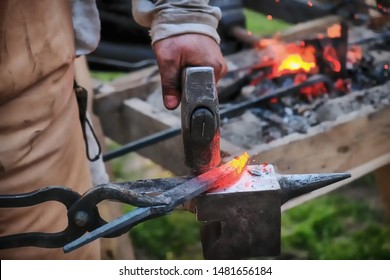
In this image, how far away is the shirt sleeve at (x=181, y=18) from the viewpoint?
43.6 inches

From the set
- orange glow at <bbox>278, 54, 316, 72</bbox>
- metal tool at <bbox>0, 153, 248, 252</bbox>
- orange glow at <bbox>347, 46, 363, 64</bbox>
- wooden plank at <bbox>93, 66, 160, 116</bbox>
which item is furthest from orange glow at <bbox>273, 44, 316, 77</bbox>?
metal tool at <bbox>0, 153, 248, 252</bbox>

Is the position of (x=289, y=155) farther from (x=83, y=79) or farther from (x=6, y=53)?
(x=6, y=53)

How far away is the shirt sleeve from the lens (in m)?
1.11

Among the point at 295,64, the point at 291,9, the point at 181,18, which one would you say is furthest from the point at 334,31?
the point at 181,18

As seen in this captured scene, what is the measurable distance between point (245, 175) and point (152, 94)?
36.9 inches

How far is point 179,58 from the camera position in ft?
3.53

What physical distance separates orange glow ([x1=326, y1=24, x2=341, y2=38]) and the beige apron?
93 cm

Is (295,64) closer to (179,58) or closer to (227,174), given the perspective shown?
(179,58)

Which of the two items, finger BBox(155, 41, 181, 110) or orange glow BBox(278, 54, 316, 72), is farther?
orange glow BBox(278, 54, 316, 72)

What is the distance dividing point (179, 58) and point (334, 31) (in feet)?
3.48

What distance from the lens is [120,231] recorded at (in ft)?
2.89

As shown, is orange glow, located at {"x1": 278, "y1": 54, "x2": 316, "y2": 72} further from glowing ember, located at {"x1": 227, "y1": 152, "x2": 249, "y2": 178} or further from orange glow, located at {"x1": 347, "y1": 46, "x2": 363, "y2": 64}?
glowing ember, located at {"x1": 227, "y1": 152, "x2": 249, "y2": 178}

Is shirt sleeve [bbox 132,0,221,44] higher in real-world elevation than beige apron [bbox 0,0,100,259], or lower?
higher

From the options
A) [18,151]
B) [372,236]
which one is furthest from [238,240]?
[372,236]
